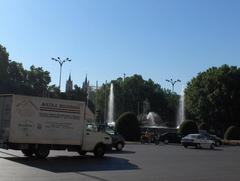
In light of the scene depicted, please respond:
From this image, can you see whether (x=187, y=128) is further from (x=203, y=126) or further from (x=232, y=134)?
(x=203, y=126)

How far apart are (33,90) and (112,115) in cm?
3092

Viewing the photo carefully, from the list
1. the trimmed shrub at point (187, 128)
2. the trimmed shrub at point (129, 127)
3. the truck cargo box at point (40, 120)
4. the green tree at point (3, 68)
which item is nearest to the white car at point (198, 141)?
the trimmed shrub at point (129, 127)

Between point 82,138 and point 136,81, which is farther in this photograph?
point 136,81

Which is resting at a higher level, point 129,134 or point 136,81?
point 136,81

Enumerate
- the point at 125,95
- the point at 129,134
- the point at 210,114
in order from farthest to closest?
1. the point at 125,95
2. the point at 210,114
3. the point at 129,134

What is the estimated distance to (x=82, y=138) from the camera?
90.8 feet

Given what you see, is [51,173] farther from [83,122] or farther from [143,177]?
[83,122]

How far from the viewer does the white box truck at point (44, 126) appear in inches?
991

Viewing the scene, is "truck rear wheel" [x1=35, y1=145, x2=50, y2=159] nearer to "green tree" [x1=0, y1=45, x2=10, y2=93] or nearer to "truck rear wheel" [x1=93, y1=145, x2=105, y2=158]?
"truck rear wheel" [x1=93, y1=145, x2=105, y2=158]

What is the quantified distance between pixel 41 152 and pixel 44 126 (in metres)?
1.31

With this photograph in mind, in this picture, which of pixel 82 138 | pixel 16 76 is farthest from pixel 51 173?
pixel 16 76

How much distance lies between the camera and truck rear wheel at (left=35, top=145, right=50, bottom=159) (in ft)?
84.8

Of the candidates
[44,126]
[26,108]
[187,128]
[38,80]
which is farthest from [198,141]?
[38,80]

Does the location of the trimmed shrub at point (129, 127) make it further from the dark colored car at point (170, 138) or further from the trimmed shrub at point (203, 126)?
the trimmed shrub at point (203, 126)
